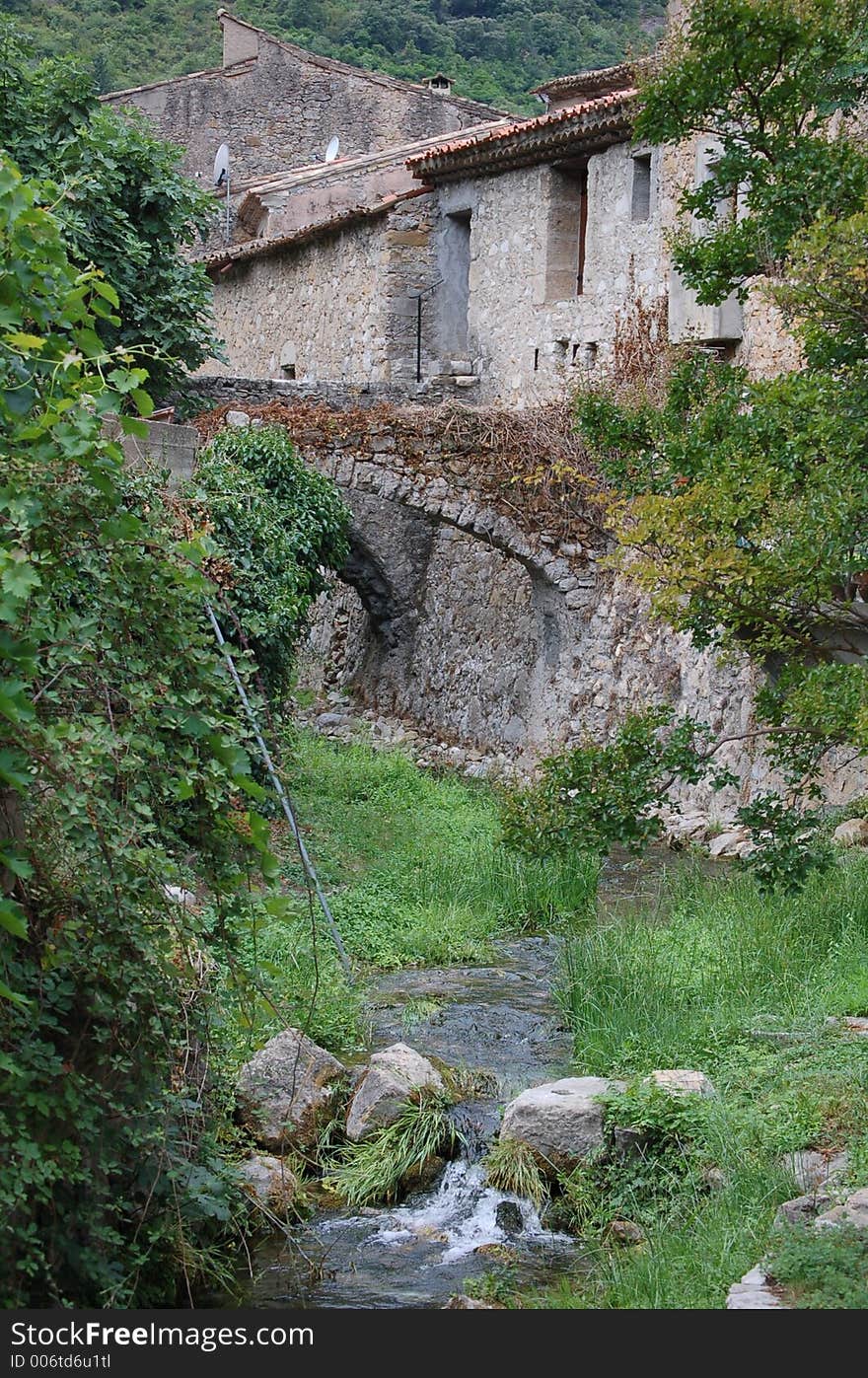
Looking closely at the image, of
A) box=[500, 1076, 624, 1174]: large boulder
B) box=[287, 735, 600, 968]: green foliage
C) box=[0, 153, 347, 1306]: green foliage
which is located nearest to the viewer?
box=[0, 153, 347, 1306]: green foliage


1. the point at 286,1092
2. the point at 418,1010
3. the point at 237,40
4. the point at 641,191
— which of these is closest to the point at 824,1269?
the point at 286,1092

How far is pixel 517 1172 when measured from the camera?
246 inches

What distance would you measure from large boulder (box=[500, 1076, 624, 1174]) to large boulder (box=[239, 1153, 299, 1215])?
3.11 ft

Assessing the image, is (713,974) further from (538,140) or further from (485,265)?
(485,265)

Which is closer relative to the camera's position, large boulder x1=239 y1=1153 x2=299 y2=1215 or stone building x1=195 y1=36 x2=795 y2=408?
large boulder x1=239 y1=1153 x2=299 y2=1215

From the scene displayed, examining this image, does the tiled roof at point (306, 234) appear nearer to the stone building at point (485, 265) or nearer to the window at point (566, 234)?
the stone building at point (485, 265)

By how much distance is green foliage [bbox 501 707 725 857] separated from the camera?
7551mm

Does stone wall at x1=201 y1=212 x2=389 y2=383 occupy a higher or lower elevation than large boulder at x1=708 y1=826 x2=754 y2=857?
higher

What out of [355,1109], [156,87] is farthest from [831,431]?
[156,87]

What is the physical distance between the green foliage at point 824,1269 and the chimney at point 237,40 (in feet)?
93.2

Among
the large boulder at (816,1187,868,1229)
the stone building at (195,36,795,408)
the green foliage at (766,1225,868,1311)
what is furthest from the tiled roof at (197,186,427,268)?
the green foliage at (766,1225,868,1311)

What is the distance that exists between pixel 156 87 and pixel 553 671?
1857 centimetres

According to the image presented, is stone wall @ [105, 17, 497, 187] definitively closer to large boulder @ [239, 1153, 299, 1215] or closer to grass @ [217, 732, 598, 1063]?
grass @ [217, 732, 598, 1063]

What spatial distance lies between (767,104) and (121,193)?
7265 millimetres
